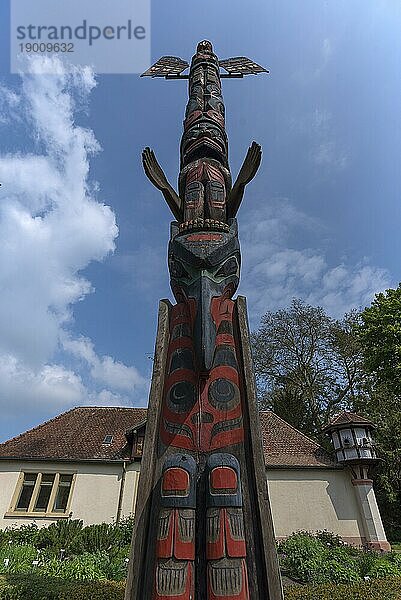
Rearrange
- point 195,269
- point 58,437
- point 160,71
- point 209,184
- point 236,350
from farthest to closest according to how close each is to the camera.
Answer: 1. point 58,437
2. point 160,71
3. point 209,184
4. point 195,269
5. point 236,350

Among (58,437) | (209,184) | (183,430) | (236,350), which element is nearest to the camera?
(183,430)

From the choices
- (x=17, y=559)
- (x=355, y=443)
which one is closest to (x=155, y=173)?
(x=17, y=559)

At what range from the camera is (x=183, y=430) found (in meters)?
3.05

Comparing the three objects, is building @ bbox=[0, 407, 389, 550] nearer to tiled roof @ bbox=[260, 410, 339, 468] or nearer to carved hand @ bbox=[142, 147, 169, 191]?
tiled roof @ bbox=[260, 410, 339, 468]

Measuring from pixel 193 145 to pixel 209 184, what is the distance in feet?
3.96

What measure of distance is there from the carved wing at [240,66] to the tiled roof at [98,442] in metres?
11.5

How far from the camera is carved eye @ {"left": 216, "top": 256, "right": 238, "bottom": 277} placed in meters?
3.96

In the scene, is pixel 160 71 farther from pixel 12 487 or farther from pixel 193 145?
pixel 12 487

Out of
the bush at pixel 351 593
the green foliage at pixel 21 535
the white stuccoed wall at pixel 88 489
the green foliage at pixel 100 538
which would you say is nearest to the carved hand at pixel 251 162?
the bush at pixel 351 593

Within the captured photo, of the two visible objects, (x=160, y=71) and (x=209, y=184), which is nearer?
(x=209, y=184)

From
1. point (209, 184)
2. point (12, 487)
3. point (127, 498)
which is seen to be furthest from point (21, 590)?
point (12, 487)

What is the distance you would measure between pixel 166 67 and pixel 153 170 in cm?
617

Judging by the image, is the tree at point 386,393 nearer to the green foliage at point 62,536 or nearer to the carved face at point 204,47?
the green foliage at point 62,536

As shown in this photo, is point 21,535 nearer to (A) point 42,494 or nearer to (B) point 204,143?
(A) point 42,494
